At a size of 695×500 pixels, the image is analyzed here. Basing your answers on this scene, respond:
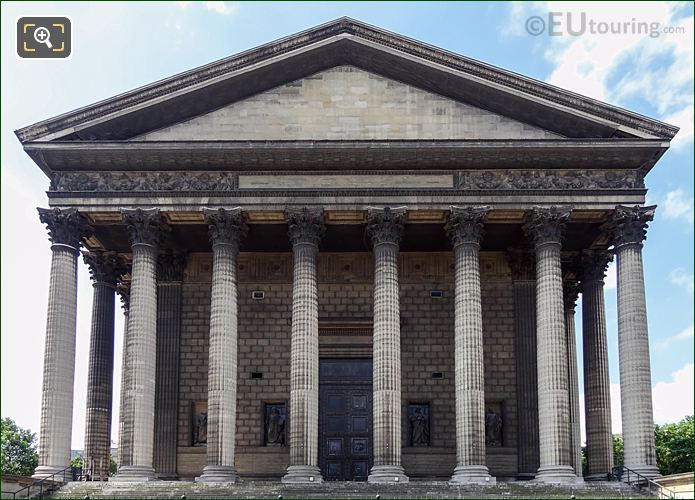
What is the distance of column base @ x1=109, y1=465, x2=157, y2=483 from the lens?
3609cm

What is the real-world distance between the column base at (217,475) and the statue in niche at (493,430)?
38.4 feet

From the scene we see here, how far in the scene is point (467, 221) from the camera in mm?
38531

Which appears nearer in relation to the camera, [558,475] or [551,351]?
[558,475]

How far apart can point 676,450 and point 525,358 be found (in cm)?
3388

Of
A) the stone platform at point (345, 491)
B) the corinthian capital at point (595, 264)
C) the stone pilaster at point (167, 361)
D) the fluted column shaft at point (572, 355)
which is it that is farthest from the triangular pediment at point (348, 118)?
the stone platform at point (345, 491)

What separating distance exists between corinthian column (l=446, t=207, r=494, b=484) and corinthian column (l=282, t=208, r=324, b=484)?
5.43 meters

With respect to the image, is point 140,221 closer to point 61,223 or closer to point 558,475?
point 61,223

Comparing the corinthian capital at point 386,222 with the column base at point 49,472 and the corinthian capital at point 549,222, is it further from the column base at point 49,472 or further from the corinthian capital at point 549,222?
the column base at point 49,472

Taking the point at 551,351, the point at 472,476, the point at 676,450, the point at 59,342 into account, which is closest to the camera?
the point at 472,476

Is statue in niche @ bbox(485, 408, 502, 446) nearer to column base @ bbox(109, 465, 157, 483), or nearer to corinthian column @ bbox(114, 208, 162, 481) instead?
corinthian column @ bbox(114, 208, 162, 481)

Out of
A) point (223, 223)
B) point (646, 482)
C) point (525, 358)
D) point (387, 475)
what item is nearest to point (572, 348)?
point (525, 358)

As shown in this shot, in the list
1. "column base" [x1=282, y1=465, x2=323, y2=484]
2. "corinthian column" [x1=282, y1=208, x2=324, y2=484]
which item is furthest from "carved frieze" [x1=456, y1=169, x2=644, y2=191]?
"column base" [x1=282, y1=465, x2=323, y2=484]

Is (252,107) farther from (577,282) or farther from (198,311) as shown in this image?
(577,282)

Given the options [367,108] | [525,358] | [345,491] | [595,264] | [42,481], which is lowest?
[345,491]
